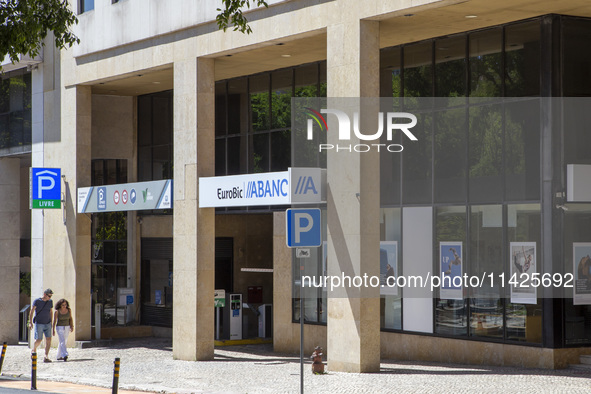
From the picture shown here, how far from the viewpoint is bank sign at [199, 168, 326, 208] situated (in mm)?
19016

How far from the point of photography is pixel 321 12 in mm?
19453

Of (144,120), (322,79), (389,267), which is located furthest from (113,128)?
(389,267)

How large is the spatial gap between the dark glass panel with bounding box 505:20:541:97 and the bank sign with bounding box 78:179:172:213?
9081 mm

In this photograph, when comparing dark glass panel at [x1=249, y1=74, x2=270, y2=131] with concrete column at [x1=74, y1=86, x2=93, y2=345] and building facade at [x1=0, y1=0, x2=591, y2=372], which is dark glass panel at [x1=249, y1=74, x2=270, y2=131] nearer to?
building facade at [x1=0, y1=0, x2=591, y2=372]

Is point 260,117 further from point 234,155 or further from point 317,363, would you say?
point 317,363

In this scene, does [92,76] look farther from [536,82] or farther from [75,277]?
[536,82]

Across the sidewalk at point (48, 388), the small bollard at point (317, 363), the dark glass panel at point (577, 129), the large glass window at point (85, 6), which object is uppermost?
the large glass window at point (85, 6)

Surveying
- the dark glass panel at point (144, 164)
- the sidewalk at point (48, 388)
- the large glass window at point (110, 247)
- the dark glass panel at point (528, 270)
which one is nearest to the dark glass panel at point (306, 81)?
the dark glass panel at point (528, 270)

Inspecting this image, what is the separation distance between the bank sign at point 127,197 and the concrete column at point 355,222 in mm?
6193

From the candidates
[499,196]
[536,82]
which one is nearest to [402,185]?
[499,196]

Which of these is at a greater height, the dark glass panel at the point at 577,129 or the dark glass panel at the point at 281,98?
the dark glass panel at the point at 281,98

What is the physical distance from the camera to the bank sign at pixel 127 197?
23.7m

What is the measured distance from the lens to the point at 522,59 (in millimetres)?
18734

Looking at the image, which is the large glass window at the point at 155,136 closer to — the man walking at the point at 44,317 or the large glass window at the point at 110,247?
the large glass window at the point at 110,247
